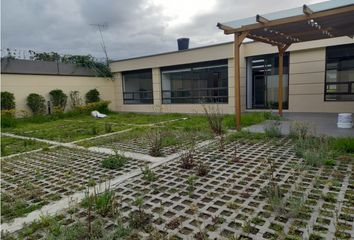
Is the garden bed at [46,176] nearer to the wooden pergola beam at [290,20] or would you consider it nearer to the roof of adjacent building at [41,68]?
the wooden pergola beam at [290,20]

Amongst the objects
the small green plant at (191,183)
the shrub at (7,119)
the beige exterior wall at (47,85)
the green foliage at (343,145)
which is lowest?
the small green plant at (191,183)

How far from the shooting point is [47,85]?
45.5ft

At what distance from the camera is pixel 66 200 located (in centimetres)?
318

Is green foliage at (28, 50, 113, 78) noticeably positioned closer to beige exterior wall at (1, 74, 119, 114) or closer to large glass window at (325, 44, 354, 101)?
beige exterior wall at (1, 74, 119, 114)

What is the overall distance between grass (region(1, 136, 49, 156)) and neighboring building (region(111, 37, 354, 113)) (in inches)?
302

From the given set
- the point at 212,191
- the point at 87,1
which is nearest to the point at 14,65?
the point at 87,1

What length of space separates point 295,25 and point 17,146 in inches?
333

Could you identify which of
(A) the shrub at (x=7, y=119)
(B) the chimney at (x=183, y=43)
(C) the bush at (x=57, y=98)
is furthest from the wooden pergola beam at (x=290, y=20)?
(C) the bush at (x=57, y=98)

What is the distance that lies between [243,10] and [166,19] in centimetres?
591

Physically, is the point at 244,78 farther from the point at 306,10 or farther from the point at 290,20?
the point at 306,10

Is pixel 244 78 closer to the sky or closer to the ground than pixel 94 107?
closer to the sky

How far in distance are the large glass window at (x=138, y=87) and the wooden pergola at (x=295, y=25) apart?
28.3 feet

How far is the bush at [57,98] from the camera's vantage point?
13914 mm

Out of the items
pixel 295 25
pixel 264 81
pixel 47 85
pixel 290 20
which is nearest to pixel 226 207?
pixel 290 20
